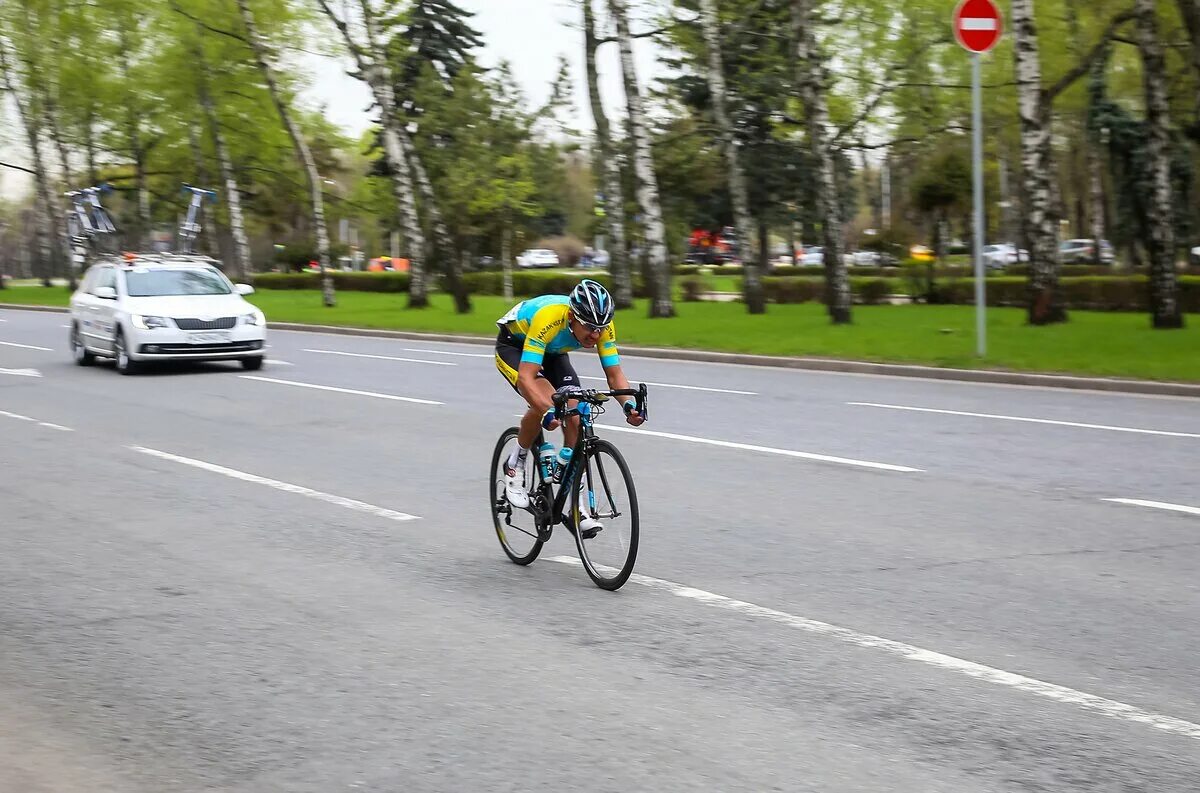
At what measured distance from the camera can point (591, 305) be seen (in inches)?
270

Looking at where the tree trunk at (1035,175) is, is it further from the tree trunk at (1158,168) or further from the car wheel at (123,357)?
the car wheel at (123,357)

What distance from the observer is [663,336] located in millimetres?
26500

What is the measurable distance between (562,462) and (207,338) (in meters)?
14.4

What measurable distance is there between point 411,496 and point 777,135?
41.0 meters

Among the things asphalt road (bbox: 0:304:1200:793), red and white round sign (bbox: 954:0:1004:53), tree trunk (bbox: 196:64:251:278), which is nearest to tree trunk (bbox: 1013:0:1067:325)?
red and white round sign (bbox: 954:0:1004:53)

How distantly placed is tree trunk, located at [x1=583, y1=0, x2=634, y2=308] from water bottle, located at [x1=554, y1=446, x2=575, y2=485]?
1118 inches

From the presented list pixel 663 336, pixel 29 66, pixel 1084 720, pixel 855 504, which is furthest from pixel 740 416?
pixel 29 66

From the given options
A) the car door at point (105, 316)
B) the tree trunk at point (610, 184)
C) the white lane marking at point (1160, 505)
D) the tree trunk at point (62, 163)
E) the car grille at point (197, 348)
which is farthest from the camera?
the tree trunk at point (62, 163)

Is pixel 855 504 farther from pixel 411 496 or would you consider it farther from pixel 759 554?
pixel 411 496

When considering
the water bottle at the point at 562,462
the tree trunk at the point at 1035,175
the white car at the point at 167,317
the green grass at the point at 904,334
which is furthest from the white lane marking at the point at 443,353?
the water bottle at the point at 562,462

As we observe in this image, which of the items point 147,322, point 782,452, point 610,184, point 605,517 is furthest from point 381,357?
point 605,517

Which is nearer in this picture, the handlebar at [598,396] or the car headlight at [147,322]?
the handlebar at [598,396]

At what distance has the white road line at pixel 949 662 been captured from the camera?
16.2 ft

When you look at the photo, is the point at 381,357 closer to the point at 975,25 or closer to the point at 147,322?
the point at 147,322
